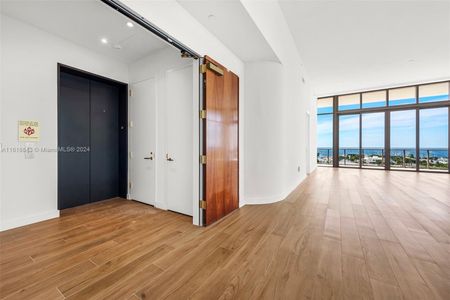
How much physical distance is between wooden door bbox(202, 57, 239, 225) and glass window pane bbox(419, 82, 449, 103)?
889 centimetres

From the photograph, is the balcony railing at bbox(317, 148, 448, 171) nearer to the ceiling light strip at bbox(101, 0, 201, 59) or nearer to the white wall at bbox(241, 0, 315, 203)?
the white wall at bbox(241, 0, 315, 203)

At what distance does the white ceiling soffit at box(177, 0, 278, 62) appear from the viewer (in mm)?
2176

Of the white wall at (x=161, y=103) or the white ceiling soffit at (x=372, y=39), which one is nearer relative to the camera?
the white wall at (x=161, y=103)

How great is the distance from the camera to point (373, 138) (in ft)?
27.6

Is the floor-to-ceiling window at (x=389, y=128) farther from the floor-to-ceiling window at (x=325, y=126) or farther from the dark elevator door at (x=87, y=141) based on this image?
the dark elevator door at (x=87, y=141)

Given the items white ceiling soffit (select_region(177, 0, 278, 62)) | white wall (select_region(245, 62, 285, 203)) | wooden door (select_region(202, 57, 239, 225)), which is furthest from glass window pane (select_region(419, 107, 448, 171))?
wooden door (select_region(202, 57, 239, 225))

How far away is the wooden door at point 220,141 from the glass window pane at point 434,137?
8.75 m

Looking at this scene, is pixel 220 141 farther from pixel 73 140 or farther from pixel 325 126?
pixel 325 126

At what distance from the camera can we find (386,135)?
8141mm

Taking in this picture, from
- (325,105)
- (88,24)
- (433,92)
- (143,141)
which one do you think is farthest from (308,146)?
(88,24)

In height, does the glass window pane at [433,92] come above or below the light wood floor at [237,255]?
above

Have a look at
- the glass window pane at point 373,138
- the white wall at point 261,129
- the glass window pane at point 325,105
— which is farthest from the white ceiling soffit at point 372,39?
the glass window pane at point 325,105

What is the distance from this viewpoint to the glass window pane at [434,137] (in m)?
7.32

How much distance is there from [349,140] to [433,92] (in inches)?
133
